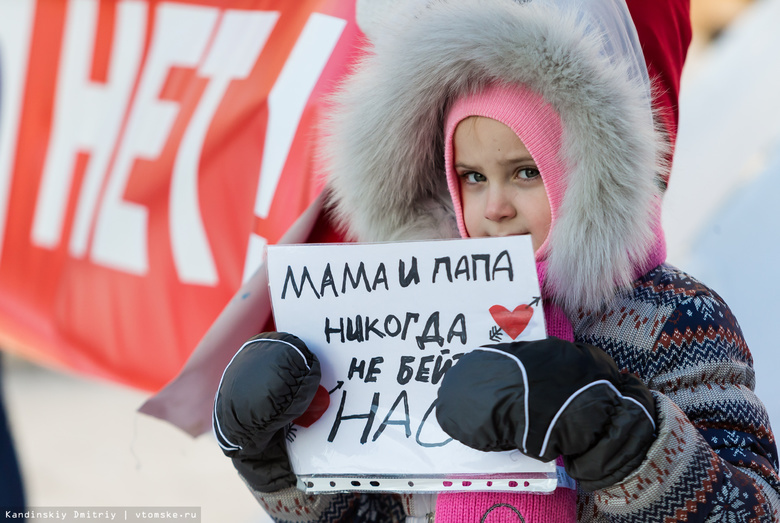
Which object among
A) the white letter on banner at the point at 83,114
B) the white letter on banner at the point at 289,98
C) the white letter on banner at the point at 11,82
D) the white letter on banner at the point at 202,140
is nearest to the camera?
the white letter on banner at the point at 289,98

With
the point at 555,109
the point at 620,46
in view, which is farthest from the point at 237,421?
the point at 620,46

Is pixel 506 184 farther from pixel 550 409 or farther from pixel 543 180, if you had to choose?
pixel 550 409

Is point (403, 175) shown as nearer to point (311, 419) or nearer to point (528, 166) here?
point (528, 166)

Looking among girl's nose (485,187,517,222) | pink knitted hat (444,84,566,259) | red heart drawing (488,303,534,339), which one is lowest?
red heart drawing (488,303,534,339)

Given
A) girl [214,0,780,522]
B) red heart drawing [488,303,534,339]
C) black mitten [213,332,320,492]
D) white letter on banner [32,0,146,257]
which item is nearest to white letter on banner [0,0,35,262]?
white letter on banner [32,0,146,257]

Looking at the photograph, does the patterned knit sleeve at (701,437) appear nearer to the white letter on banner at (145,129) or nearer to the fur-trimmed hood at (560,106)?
the fur-trimmed hood at (560,106)

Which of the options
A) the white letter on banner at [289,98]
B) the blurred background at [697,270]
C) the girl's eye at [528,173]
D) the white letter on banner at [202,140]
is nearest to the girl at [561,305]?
the girl's eye at [528,173]

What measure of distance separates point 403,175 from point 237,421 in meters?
0.47

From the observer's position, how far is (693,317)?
937 millimetres

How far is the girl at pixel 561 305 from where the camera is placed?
77cm

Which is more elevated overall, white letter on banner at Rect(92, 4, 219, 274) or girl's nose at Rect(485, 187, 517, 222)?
girl's nose at Rect(485, 187, 517, 222)

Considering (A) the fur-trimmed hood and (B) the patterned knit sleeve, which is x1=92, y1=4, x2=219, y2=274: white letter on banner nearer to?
(A) the fur-trimmed hood

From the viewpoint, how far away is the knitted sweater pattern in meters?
0.80

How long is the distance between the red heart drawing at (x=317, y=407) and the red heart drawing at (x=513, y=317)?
22 cm
